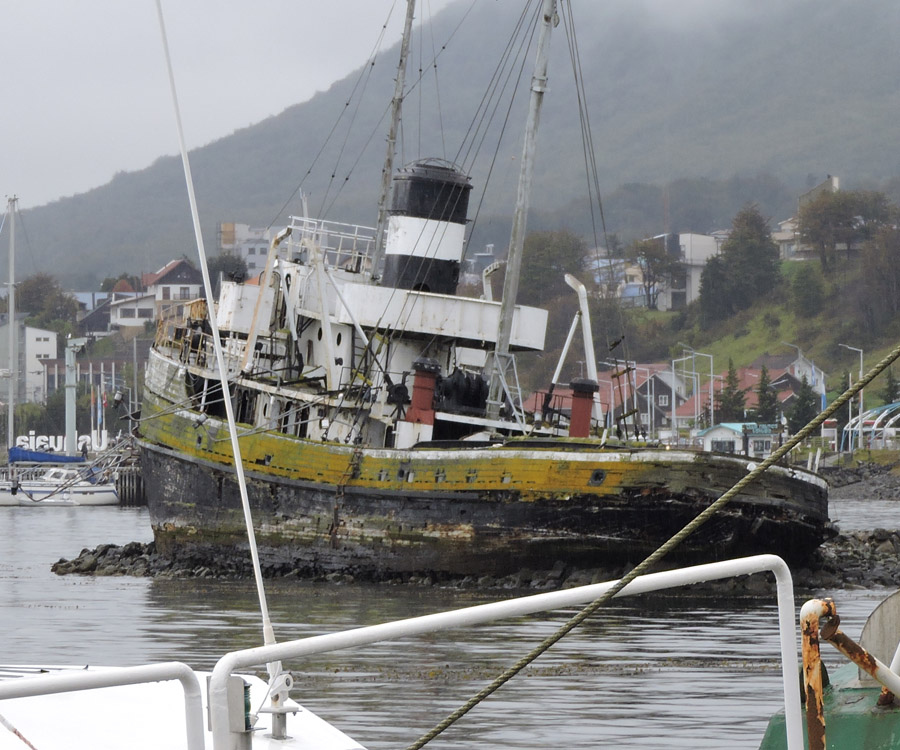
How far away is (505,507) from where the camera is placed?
2088cm

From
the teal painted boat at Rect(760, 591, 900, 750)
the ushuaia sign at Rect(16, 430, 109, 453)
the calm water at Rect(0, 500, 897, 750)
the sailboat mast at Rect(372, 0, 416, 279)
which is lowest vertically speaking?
the ushuaia sign at Rect(16, 430, 109, 453)

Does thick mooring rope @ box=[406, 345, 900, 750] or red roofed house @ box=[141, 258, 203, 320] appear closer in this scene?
thick mooring rope @ box=[406, 345, 900, 750]

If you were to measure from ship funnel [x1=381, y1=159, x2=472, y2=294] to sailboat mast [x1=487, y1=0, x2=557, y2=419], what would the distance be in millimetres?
2930

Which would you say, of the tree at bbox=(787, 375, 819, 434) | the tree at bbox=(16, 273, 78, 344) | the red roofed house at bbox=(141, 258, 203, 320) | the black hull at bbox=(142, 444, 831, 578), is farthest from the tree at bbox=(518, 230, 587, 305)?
the black hull at bbox=(142, 444, 831, 578)

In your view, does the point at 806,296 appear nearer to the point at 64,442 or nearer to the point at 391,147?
the point at 64,442

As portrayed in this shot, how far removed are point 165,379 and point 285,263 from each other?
10.4ft

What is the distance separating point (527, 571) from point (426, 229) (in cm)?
784

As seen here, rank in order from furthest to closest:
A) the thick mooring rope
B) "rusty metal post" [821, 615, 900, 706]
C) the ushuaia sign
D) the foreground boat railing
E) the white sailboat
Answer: the ushuaia sign, the white sailboat, the thick mooring rope, "rusty metal post" [821, 615, 900, 706], the foreground boat railing

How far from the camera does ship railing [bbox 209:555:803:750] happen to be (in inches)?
175

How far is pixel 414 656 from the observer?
14086 millimetres

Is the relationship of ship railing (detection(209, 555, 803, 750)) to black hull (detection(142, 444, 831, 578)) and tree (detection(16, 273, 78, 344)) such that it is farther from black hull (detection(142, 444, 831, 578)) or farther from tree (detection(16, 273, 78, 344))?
tree (detection(16, 273, 78, 344))

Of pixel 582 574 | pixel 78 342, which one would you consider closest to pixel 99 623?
pixel 582 574

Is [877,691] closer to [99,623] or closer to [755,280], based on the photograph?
[99,623]

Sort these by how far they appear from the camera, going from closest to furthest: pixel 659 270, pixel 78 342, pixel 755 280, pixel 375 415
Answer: pixel 375 415, pixel 78 342, pixel 755 280, pixel 659 270
